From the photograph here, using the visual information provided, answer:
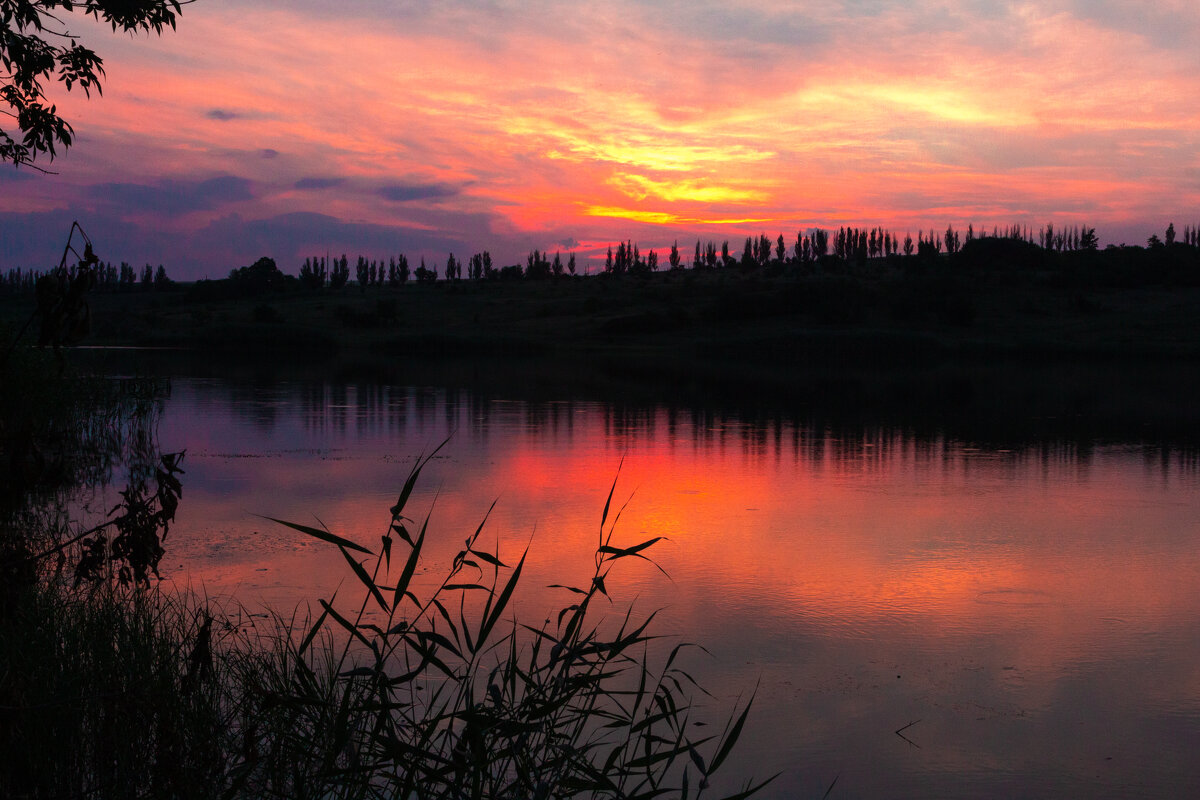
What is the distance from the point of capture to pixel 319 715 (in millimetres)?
6195

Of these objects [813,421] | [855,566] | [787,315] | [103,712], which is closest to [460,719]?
[103,712]

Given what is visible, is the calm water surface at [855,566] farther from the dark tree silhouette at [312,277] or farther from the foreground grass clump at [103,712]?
the dark tree silhouette at [312,277]

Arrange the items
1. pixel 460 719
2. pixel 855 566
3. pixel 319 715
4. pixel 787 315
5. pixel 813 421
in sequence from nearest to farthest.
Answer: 1. pixel 319 715
2. pixel 460 719
3. pixel 855 566
4. pixel 813 421
5. pixel 787 315

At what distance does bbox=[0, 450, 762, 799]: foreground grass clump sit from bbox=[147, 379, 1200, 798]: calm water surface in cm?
148

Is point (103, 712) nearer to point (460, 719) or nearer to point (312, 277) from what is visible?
point (460, 719)

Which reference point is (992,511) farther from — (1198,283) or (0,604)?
(1198,283)

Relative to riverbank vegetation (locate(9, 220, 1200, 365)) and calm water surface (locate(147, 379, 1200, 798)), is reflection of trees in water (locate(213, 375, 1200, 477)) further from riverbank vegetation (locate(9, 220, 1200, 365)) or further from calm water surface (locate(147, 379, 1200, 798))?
riverbank vegetation (locate(9, 220, 1200, 365))

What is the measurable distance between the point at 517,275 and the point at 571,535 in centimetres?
12587

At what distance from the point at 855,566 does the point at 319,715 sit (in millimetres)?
8195

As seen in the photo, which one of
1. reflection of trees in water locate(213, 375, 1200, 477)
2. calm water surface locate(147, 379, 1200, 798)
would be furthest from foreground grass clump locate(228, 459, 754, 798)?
reflection of trees in water locate(213, 375, 1200, 477)

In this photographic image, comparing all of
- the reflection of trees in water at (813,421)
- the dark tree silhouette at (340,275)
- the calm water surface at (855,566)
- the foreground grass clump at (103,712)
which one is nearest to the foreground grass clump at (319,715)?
the foreground grass clump at (103,712)

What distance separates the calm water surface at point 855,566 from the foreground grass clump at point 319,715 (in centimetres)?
148

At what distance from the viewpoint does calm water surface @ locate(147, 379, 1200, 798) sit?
7.84 m

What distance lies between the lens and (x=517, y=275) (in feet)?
455
